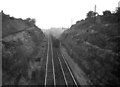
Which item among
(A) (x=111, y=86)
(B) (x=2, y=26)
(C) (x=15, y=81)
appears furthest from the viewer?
(B) (x=2, y=26)

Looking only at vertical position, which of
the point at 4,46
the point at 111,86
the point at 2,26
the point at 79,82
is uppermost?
the point at 2,26

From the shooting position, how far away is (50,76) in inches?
595

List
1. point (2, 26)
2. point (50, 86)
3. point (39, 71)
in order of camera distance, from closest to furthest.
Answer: point (50, 86), point (39, 71), point (2, 26)

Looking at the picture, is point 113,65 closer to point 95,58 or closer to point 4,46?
point 95,58

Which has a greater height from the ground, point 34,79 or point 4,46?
point 4,46

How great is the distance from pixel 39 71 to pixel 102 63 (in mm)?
9529

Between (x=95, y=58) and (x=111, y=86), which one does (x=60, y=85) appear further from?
(x=95, y=58)

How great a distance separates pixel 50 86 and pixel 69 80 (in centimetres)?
283

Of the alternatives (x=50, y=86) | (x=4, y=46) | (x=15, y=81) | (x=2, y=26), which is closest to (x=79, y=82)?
(x=50, y=86)

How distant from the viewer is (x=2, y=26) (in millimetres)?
27453

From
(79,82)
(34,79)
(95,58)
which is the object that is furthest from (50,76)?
(95,58)

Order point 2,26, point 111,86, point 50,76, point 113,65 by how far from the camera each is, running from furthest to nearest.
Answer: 1. point 2,26
2. point 50,76
3. point 113,65
4. point 111,86

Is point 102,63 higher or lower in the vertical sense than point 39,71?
higher

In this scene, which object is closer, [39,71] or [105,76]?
[105,76]
